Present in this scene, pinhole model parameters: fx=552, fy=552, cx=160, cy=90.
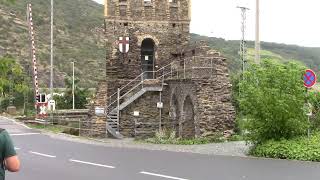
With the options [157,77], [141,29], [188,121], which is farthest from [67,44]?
[188,121]

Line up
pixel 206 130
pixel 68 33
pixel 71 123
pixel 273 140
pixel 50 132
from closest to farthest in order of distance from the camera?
pixel 273 140
pixel 206 130
pixel 50 132
pixel 71 123
pixel 68 33

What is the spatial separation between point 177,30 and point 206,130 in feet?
34.2

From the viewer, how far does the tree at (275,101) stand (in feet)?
59.6

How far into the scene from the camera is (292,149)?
17297 mm

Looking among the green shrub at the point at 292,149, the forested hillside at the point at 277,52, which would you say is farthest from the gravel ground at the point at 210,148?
the forested hillside at the point at 277,52

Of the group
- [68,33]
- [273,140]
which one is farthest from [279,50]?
[273,140]

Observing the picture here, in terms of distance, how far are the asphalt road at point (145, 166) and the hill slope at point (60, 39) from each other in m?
53.6

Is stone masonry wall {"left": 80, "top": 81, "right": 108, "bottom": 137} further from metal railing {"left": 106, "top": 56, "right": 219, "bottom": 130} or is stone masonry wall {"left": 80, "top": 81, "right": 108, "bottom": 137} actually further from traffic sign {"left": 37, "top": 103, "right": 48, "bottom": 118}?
traffic sign {"left": 37, "top": 103, "right": 48, "bottom": 118}

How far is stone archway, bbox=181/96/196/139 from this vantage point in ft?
88.6

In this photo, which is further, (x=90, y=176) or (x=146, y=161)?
(x=146, y=161)

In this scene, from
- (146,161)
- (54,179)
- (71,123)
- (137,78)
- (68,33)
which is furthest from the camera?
(68,33)

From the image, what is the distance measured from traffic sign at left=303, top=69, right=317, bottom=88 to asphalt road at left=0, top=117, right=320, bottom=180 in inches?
130

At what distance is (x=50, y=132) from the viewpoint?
30594 millimetres

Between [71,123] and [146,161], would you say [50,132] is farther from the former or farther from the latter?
[146,161]
